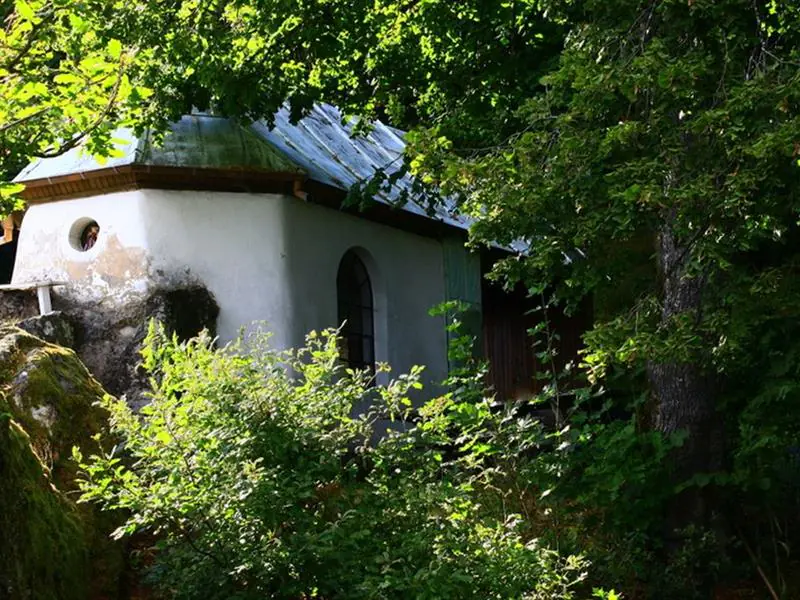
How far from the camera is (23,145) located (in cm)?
618

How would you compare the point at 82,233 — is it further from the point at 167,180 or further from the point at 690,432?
the point at 690,432

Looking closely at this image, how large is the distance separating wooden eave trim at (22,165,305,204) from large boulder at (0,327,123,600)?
3.53 metres

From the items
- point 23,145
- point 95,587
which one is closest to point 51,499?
point 95,587

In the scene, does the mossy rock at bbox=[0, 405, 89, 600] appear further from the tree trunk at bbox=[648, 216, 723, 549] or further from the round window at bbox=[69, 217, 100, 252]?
the round window at bbox=[69, 217, 100, 252]

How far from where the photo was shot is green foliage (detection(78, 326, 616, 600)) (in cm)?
598

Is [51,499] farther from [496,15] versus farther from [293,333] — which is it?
[496,15]

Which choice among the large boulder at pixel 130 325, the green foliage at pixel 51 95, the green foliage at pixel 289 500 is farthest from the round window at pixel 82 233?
the green foliage at pixel 289 500

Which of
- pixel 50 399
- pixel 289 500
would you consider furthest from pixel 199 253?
pixel 289 500

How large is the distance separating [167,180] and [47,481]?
5.30 m

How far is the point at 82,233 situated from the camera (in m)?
12.6

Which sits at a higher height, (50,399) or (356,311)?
(356,311)

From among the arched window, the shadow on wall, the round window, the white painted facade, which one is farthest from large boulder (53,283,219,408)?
the shadow on wall

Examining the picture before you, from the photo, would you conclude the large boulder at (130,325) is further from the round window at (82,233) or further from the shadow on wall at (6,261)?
the shadow on wall at (6,261)

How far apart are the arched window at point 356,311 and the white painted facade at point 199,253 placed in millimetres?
926
